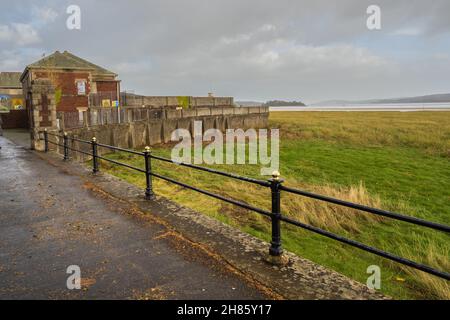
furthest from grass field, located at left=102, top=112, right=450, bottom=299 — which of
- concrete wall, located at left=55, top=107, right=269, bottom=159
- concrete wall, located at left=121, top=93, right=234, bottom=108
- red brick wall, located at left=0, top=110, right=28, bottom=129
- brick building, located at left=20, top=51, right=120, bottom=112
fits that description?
brick building, located at left=20, top=51, right=120, bottom=112

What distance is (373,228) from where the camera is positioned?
9.38m

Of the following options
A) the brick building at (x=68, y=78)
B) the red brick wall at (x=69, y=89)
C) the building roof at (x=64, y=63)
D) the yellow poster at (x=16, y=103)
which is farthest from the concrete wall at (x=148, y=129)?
the yellow poster at (x=16, y=103)

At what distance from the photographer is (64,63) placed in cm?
3938

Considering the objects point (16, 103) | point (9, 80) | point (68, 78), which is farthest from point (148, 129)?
point (9, 80)

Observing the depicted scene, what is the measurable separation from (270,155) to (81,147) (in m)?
11.5

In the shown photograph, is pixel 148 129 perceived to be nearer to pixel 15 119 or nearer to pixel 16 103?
pixel 15 119

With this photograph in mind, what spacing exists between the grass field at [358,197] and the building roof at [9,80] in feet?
163

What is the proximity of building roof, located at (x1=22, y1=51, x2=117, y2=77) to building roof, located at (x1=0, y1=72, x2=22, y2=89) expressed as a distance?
25998 mm

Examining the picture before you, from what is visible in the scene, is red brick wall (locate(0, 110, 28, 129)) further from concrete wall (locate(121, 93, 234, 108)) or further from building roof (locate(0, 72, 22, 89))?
building roof (locate(0, 72, 22, 89))

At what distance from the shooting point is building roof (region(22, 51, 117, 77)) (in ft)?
122

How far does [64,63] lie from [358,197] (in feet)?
123

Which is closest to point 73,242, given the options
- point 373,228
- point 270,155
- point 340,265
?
point 340,265

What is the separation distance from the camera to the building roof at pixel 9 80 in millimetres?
60844

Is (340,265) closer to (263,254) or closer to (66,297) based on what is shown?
(263,254)
